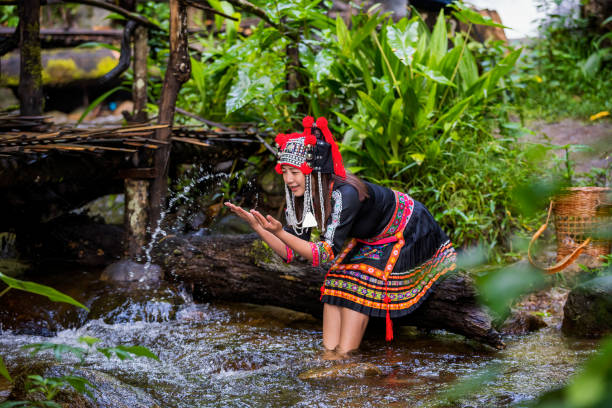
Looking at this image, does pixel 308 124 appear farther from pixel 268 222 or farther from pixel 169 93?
pixel 169 93

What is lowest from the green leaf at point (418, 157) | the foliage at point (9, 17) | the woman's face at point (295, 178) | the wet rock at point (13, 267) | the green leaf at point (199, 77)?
the wet rock at point (13, 267)

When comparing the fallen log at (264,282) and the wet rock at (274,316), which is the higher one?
the fallen log at (264,282)

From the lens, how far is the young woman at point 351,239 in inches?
120

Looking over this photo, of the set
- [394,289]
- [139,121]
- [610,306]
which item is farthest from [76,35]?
[610,306]

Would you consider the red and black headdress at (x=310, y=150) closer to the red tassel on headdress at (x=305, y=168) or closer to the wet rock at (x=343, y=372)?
the red tassel on headdress at (x=305, y=168)

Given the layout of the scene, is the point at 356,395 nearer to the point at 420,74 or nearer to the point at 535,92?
the point at 420,74

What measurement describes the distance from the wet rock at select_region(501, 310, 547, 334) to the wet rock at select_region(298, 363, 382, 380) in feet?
3.79

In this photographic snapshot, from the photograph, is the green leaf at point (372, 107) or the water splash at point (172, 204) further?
the green leaf at point (372, 107)

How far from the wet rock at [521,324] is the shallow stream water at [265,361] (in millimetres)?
66

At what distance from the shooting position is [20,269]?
15.3 feet

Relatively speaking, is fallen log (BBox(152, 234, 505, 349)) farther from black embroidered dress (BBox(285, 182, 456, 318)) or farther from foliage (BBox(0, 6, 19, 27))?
foliage (BBox(0, 6, 19, 27))

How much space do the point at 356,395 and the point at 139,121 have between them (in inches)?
127

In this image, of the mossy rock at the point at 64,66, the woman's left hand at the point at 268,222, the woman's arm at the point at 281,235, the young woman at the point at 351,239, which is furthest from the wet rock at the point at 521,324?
the mossy rock at the point at 64,66

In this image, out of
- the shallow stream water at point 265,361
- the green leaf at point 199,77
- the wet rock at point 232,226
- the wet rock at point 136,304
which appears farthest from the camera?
the green leaf at point 199,77
